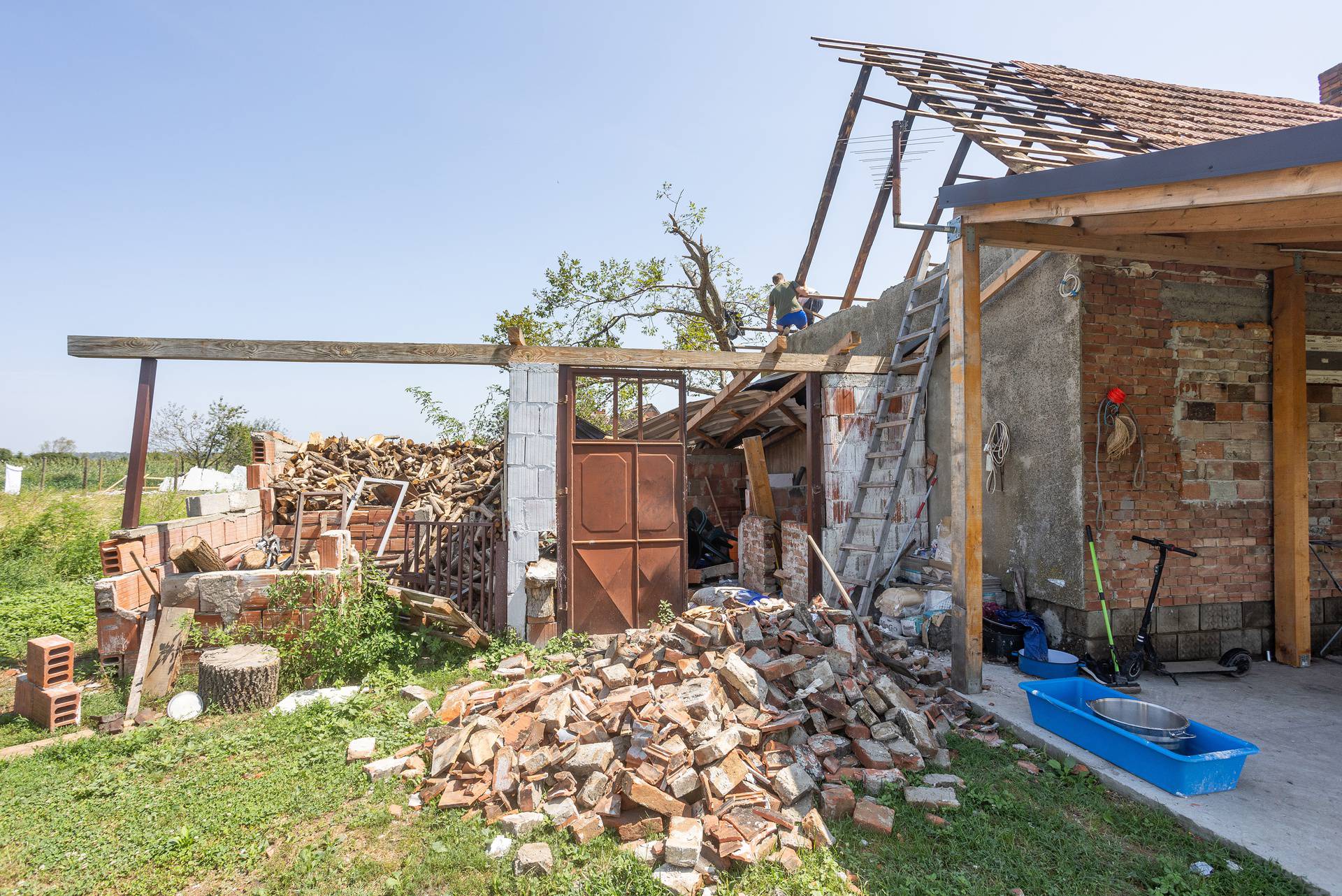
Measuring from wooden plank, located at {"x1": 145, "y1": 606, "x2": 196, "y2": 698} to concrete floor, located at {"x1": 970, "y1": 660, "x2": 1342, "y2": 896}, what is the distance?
281 inches

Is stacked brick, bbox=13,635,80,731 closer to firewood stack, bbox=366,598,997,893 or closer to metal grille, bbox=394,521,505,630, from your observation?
firewood stack, bbox=366,598,997,893

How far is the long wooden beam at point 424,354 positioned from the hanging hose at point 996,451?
83.0 inches

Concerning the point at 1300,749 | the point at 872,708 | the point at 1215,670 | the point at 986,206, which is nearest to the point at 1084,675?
the point at 1215,670

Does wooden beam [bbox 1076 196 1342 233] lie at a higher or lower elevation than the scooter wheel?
higher

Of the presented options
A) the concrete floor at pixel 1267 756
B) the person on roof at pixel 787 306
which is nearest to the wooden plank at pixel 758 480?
the person on roof at pixel 787 306

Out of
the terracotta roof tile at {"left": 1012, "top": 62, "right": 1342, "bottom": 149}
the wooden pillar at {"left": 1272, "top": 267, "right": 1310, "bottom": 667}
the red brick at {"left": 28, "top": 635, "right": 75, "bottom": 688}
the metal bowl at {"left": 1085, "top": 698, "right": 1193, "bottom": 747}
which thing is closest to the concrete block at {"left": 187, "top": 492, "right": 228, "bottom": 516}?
the red brick at {"left": 28, "top": 635, "right": 75, "bottom": 688}

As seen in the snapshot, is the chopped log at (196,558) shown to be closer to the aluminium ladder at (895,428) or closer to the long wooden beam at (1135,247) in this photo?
the aluminium ladder at (895,428)

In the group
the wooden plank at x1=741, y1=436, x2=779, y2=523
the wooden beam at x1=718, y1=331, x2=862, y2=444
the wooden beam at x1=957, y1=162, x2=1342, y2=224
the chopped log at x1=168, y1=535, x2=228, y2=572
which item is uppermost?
the wooden beam at x1=957, y1=162, x2=1342, y2=224

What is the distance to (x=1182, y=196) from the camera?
403 centimetres

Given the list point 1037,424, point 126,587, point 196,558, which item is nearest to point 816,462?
point 1037,424

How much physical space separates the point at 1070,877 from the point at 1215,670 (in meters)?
3.76

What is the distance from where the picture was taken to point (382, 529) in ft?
34.5

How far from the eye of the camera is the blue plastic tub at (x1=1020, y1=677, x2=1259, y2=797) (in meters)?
3.79

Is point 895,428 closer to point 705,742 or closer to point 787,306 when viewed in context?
point 787,306
